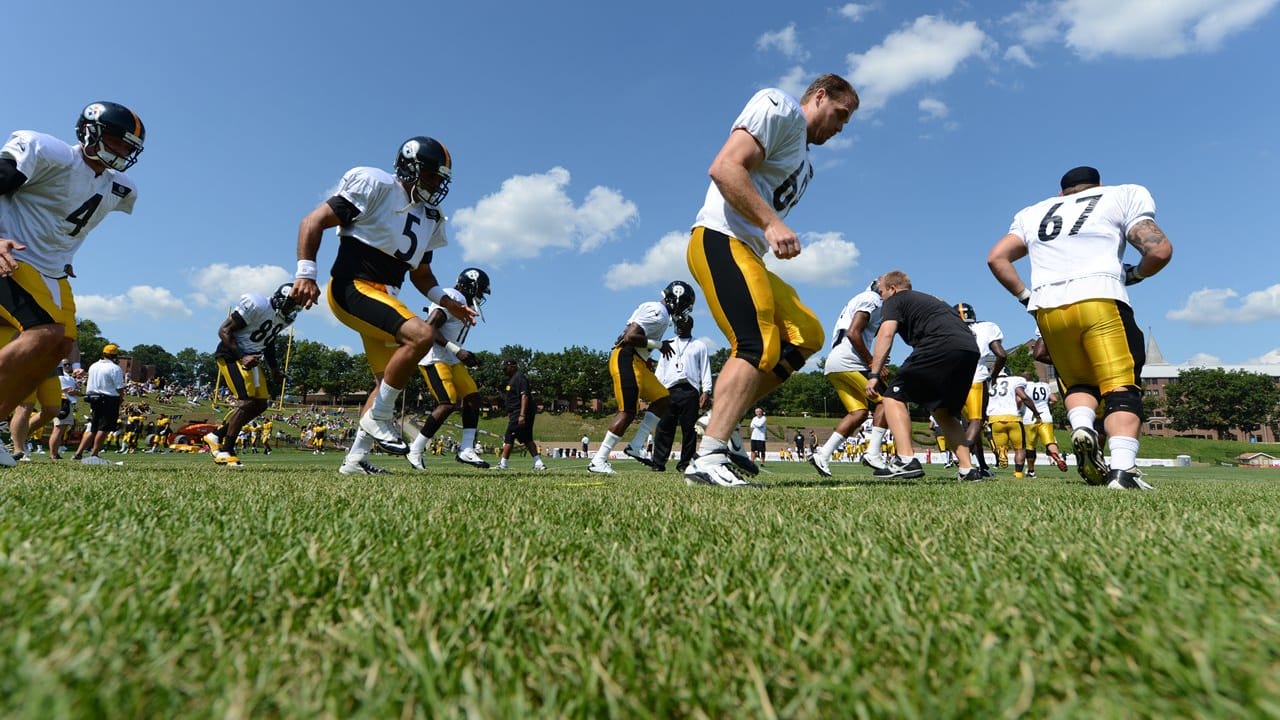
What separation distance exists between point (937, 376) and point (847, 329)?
2.46 meters

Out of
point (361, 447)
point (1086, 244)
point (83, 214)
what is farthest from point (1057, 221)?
point (83, 214)

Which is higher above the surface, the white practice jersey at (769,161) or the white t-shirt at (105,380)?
the white practice jersey at (769,161)

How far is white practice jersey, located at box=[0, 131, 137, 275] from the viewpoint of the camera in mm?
4559

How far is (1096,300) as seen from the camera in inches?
173

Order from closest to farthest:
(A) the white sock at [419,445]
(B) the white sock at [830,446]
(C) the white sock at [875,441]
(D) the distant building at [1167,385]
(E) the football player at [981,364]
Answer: (C) the white sock at [875,441] → (A) the white sock at [419,445] → (B) the white sock at [830,446] → (E) the football player at [981,364] → (D) the distant building at [1167,385]

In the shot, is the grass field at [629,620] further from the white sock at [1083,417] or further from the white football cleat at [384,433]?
the white football cleat at [384,433]

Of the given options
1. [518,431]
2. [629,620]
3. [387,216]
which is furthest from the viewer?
[518,431]

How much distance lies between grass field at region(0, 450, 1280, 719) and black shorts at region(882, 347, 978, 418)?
409 cm

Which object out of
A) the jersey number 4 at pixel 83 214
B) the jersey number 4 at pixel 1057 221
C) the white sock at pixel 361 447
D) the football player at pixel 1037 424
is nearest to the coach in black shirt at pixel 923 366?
the jersey number 4 at pixel 1057 221

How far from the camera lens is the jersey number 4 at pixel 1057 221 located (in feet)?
15.3

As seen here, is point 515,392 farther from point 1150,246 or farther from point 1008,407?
point 1150,246

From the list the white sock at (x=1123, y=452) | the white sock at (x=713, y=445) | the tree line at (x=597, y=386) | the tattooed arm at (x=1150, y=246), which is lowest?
the white sock at (x=713, y=445)

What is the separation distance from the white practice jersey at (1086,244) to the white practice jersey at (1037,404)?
8.74m

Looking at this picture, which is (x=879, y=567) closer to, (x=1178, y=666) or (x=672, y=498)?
(x=1178, y=666)
